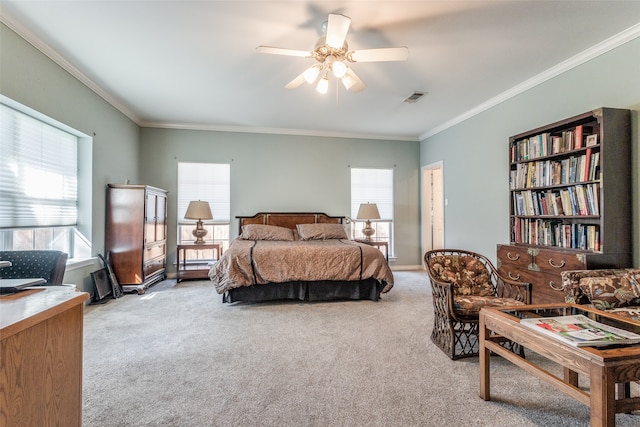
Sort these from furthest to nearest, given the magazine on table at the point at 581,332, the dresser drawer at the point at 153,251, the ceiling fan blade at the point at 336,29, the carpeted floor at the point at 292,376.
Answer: the dresser drawer at the point at 153,251 < the ceiling fan blade at the point at 336,29 < the carpeted floor at the point at 292,376 < the magazine on table at the point at 581,332

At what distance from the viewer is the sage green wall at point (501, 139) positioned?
2609 mm

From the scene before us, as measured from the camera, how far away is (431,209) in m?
6.04

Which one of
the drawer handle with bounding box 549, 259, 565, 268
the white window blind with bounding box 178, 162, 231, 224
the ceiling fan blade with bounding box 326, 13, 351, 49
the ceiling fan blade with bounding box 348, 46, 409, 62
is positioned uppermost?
the ceiling fan blade with bounding box 326, 13, 351, 49

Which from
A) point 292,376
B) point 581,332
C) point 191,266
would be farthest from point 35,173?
point 581,332

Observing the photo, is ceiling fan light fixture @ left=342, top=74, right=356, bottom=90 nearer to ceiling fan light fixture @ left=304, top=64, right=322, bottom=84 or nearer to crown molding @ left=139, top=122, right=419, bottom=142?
ceiling fan light fixture @ left=304, top=64, right=322, bottom=84

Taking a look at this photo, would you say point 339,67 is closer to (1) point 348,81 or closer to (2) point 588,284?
(1) point 348,81

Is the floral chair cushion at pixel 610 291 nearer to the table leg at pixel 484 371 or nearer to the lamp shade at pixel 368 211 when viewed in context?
the table leg at pixel 484 371

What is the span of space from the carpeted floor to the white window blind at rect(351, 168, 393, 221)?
9.79 feet

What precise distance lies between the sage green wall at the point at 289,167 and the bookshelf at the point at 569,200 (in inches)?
109

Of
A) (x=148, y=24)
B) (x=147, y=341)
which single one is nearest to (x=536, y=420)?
(x=147, y=341)

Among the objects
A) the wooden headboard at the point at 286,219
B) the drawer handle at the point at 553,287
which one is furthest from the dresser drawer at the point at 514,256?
the wooden headboard at the point at 286,219

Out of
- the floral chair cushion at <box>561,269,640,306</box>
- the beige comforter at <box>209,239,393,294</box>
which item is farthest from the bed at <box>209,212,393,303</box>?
the floral chair cushion at <box>561,269,640,306</box>

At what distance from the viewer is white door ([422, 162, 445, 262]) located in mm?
5957

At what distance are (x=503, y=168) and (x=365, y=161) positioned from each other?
2565 millimetres
